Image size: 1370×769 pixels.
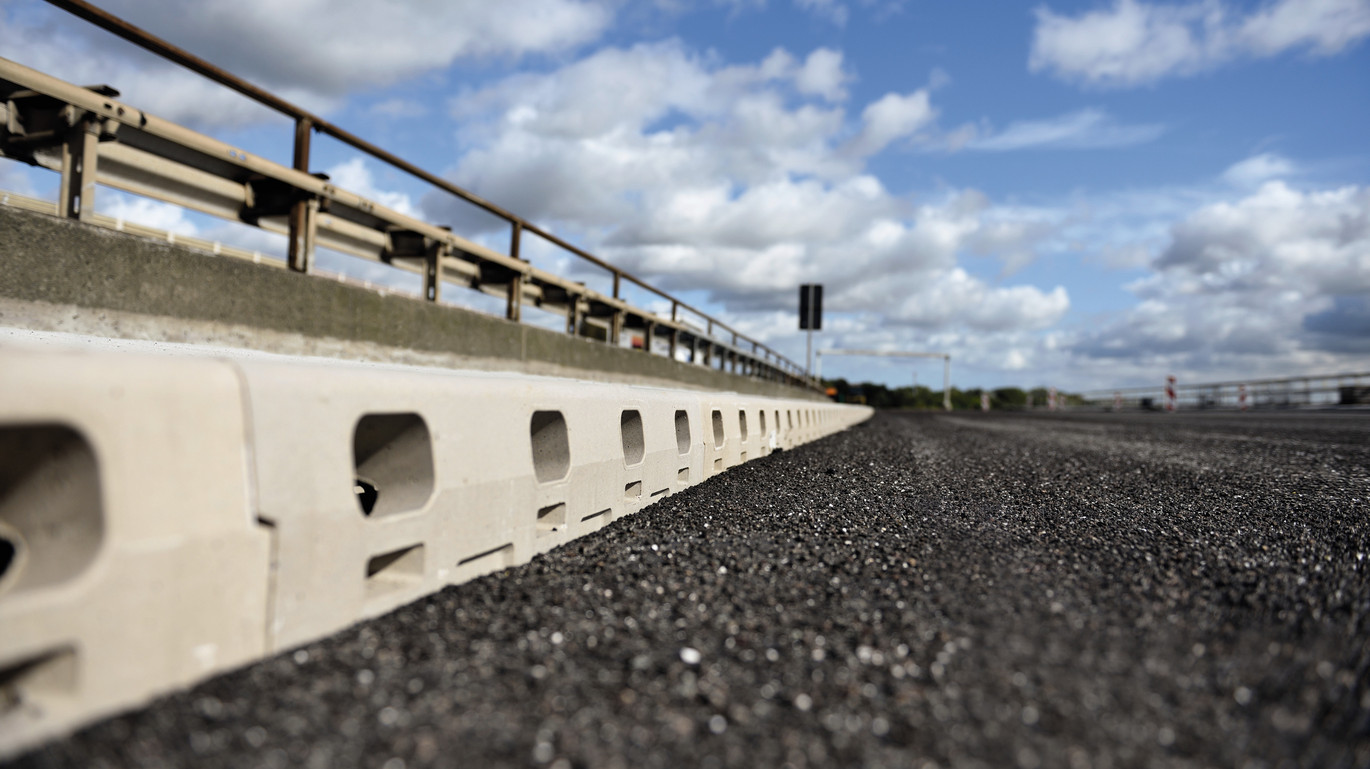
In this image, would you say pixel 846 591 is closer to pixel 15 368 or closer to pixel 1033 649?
pixel 1033 649

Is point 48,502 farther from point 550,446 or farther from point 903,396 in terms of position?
point 903,396

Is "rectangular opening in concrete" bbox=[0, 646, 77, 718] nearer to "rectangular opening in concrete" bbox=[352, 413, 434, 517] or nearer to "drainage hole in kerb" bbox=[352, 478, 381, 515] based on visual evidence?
"rectangular opening in concrete" bbox=[352, 413, 434, 517]

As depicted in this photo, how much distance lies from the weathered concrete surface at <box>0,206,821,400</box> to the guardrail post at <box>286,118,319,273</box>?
9.4 inches

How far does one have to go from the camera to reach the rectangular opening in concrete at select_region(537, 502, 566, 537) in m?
3.53

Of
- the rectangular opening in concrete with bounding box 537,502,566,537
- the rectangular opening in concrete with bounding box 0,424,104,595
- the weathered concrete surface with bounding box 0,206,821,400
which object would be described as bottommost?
the rectangular opening in concrete with bounding box 537,502,566,537

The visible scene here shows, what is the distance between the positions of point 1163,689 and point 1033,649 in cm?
33

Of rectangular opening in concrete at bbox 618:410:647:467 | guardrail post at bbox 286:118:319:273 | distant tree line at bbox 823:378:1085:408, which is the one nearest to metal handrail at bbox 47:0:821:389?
guardrail post at bbox 286:118:319:273

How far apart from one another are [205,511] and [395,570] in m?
0.80

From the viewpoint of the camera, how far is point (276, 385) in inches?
85.9

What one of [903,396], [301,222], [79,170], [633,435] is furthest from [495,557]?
[903,396]

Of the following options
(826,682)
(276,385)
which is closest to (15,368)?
(276,385)

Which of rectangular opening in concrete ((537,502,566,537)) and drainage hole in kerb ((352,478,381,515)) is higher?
drainage hole in kerb ((352,478,381,515))

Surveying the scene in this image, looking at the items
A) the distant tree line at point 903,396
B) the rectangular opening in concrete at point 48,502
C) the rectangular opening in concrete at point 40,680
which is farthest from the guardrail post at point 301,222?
the distant tree line at point 903,396

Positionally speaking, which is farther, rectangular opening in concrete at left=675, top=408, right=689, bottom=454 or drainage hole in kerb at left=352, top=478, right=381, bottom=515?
rectangular opening in concrete at left=675, top=408, right=689, bottom=454
